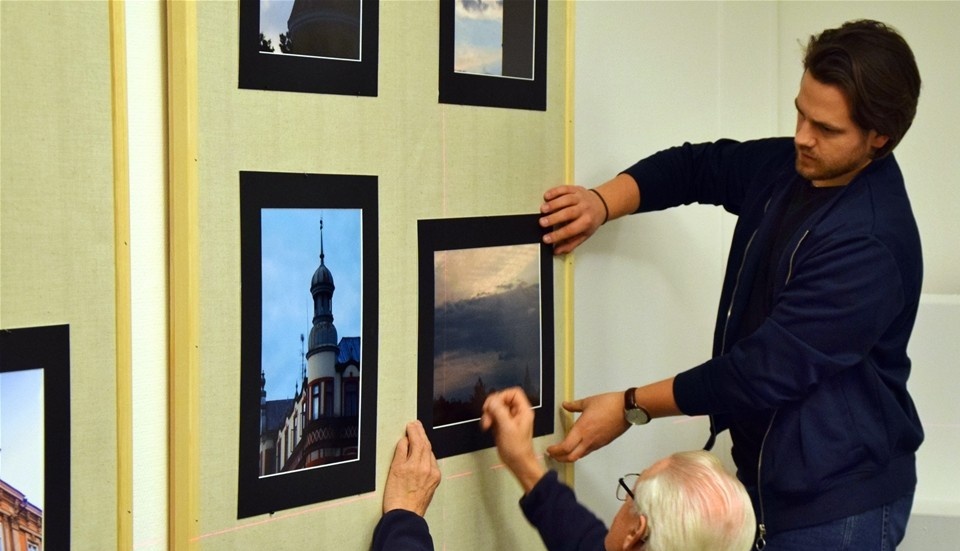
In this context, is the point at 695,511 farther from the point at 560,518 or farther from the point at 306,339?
the point at 306,339

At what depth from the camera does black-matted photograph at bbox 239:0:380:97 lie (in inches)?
60.5

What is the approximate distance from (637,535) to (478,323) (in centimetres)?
55

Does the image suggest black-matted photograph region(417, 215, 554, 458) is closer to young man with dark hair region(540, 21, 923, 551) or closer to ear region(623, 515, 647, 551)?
young man with dark hair region(540, 21, 923, 551)

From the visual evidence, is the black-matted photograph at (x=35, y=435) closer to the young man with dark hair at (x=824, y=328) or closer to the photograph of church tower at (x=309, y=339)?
the photograph of church tower at (x=309, y=339)

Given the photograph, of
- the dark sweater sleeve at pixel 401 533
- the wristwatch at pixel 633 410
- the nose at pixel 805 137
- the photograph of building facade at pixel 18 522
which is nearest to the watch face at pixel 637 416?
the wristwatch at pixel 633 410

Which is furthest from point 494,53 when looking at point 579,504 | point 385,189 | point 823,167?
point 579,504

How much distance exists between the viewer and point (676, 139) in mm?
2518

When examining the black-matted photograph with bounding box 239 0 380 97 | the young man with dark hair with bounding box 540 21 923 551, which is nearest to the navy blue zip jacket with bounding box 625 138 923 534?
the young man with dark hair with bounding box 540 21 923 551

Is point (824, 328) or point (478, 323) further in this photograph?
point (478, 323)

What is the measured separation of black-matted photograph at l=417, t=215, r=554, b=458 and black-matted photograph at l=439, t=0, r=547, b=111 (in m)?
0.24

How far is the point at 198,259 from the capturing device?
151cm

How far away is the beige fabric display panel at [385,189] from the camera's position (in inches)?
60.1

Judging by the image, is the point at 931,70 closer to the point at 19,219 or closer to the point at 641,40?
the point at 641,40

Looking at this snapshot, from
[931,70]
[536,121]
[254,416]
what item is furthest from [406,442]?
[931,70]
